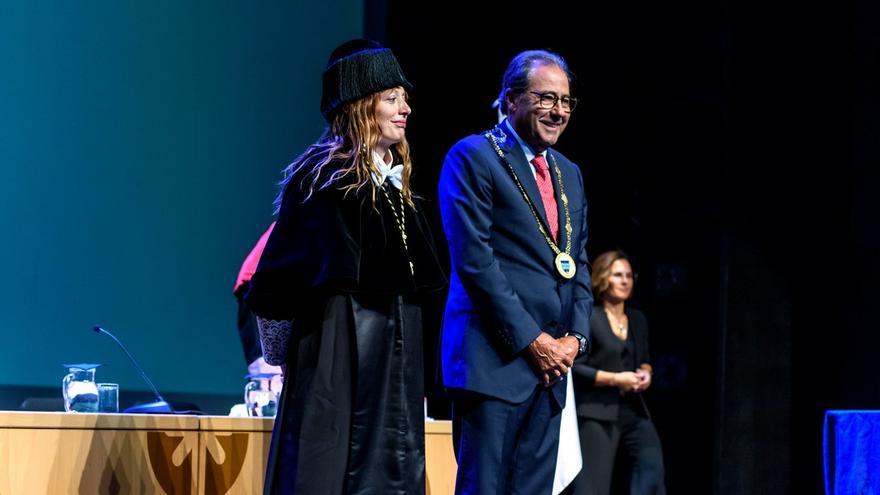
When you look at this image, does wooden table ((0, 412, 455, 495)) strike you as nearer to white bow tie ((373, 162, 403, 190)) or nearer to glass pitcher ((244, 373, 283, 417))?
glass pitcher ((244, 373, 283, 417))

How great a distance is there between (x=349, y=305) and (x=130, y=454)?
3.72ft

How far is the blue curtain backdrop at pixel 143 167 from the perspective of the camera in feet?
17.3

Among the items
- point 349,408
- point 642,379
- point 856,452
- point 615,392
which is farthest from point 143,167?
point 856,452

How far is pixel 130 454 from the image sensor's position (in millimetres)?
3730

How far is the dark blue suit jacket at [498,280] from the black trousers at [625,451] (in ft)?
9.93

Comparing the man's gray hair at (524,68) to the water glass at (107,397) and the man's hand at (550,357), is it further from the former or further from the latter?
the water glass at (107,397)

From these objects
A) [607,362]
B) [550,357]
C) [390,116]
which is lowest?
[607,362]

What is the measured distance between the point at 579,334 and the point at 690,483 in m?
3.94

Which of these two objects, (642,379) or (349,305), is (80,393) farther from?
(642,379)

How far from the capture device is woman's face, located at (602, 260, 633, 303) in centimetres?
681

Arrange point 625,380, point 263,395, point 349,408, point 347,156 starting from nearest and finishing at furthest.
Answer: point 349,408, point 347,156, point 263,395, point 625,380

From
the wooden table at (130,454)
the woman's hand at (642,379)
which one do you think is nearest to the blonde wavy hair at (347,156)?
the wooden table at (130,454)

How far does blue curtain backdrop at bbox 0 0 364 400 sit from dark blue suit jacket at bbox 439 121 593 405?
247 cm

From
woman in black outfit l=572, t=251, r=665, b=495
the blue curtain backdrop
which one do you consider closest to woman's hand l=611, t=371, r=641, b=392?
woman in black outfit l=572, t=251, r=665, b=495
